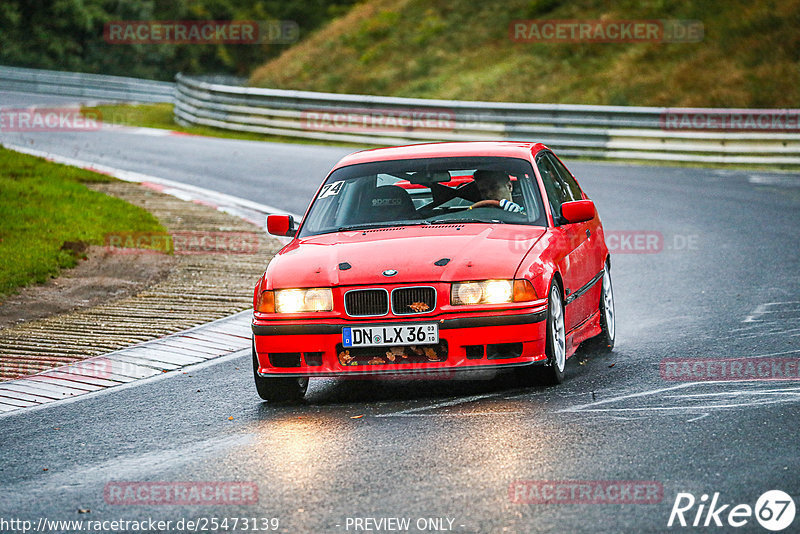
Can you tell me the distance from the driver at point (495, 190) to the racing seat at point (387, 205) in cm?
45

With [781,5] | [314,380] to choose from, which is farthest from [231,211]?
[781,5]

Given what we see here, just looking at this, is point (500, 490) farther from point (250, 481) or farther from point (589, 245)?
point (589, 245)

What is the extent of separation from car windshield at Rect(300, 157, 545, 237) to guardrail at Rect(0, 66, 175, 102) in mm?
34594

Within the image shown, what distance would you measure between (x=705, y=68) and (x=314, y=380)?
2595 centimetres

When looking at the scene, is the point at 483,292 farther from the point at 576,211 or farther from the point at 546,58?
the point at 546,58

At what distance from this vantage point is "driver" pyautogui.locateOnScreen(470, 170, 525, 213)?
28.0 feet

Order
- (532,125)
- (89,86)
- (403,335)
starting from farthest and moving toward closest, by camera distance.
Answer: (89,86), (532,125), (403,335)

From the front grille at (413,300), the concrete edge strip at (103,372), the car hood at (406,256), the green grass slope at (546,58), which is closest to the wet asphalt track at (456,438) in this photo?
the concrete edge strip at (103,372)

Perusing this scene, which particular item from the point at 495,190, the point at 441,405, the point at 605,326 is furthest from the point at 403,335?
the point at 605,326

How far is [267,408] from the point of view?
25.0 ft

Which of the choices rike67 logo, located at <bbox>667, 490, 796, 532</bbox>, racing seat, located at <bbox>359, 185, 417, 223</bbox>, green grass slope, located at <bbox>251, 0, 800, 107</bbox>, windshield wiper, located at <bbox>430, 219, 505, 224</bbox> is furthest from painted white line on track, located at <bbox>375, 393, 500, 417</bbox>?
green grass slope, located at <bbox>251, 0, 800, 107</bbox>

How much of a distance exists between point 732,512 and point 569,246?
3555 mm

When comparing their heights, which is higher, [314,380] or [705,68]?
[314,380]

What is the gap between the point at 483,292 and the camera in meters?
7.32
